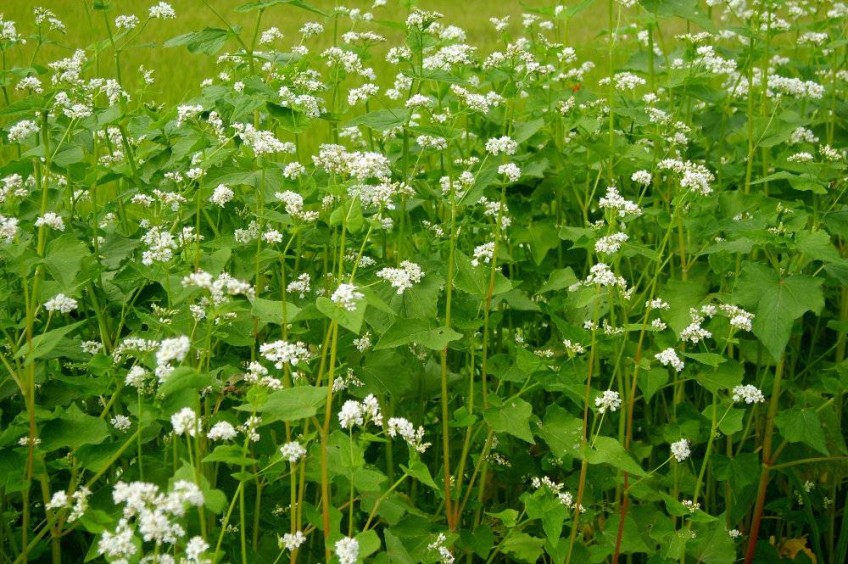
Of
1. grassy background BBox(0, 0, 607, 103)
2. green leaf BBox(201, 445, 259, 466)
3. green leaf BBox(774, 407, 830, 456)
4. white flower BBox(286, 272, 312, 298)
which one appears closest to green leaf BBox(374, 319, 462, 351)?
white flower BBox(286, 272, 312, 298)

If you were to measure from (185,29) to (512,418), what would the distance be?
19.8 feet

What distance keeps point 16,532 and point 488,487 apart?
1.29m

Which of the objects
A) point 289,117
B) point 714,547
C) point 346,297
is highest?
point 289,117

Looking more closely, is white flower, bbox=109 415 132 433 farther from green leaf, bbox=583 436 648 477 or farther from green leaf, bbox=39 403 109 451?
green leaf, bbox=583 436 648 477

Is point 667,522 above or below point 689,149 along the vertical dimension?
below

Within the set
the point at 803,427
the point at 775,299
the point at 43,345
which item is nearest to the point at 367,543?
the point at 43,345

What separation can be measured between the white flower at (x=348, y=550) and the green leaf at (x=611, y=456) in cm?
70

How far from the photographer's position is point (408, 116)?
8.70ft

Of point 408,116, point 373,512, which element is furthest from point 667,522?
point 408,116

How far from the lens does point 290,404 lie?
193 centimetres

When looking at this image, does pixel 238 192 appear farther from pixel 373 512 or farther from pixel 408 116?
pixel 373 512

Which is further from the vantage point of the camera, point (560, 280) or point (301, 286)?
point (560, 280)

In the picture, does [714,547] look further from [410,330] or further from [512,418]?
[410,330]

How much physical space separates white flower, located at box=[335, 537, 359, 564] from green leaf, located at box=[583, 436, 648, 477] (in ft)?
2.30
